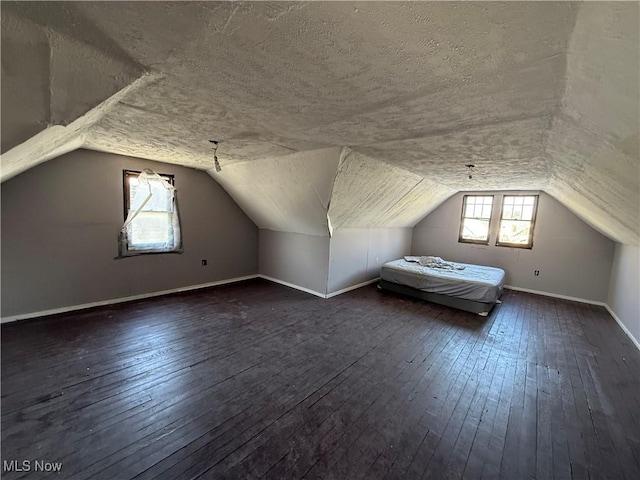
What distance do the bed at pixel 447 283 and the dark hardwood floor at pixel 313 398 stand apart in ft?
1.64

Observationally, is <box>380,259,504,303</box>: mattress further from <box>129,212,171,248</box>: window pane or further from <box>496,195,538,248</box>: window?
<box>129,212,171,248</box>: window pane

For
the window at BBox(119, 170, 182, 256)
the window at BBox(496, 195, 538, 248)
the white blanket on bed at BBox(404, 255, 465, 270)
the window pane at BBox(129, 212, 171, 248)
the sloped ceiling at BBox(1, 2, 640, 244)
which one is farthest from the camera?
the window at BBox(496, 195, 538, 248)

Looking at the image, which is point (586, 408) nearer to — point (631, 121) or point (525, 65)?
point (631, 121)

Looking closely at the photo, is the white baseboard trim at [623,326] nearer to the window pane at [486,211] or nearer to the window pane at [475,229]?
the window pane at [475,229]

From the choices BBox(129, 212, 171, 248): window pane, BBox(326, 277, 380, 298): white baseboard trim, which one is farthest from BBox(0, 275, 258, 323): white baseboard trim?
BBox(326, 277, 380, 298): white baseboard trim

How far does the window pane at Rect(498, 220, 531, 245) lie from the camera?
5.38 m

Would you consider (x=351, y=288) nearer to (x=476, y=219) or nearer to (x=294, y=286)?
(x=294, y=286)

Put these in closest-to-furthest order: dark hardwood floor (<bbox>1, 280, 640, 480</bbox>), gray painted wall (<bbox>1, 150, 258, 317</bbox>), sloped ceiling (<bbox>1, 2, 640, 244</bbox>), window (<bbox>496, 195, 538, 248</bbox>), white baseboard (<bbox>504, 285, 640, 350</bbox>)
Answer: sloped ceiling (<bbox>1, 2, 640, 244</bbox>) < dark hardwood floor (<bbox>1, 280, 640, 480</bbox>) < gray painted wall (<bbox>1, 150, 258, 317</bbox>) < white baseboard (<bbox>504, 285, 640, 350</bbox>) < window (<bbox>496, 195, 538, 248</bbox>)

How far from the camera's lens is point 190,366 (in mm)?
2457

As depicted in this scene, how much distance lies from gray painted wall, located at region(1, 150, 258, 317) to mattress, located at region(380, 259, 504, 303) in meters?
3.68

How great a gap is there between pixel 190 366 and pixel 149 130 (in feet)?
7.47

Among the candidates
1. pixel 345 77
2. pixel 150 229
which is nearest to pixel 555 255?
pixel 345 77


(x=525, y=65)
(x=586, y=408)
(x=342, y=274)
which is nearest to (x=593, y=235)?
(x=586, y=408)

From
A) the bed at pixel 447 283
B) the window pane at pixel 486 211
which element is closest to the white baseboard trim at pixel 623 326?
the bed at pixel 447 283
